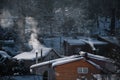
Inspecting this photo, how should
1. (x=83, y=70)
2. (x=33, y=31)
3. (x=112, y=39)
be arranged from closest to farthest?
(x=83, y=70) → (x=112, y=39) → (x=33, y=31)

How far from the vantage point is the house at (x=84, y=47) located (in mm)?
12750

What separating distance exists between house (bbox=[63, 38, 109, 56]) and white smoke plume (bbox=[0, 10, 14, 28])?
3450 mm

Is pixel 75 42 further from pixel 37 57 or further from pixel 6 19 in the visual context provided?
pixel 6 19

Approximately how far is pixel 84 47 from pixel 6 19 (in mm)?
4870

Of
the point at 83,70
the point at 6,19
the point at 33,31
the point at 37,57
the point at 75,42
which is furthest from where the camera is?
the point at 6,19

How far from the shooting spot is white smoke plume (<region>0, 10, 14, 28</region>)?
14948 millimetres

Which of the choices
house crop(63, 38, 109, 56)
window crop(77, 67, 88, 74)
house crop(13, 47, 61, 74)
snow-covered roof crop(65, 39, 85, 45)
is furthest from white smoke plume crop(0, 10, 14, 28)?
window crop(77, 67, 88, 74)

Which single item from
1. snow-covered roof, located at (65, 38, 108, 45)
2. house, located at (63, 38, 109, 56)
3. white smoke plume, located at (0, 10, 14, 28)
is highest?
white smoke plume, located at (0, 10, 14, 28)

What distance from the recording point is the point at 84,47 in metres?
13.0

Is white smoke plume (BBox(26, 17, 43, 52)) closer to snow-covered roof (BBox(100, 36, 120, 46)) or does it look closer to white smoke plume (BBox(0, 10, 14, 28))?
white smoke plume (BBox(0, 10, 14, 28))

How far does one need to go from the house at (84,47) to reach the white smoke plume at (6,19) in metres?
3.45

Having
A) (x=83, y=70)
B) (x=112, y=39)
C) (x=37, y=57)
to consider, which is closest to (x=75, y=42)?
(x=112, y=39)

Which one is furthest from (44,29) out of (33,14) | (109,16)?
(109,16)

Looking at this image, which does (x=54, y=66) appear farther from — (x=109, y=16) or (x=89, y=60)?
(x=109, y=16)
